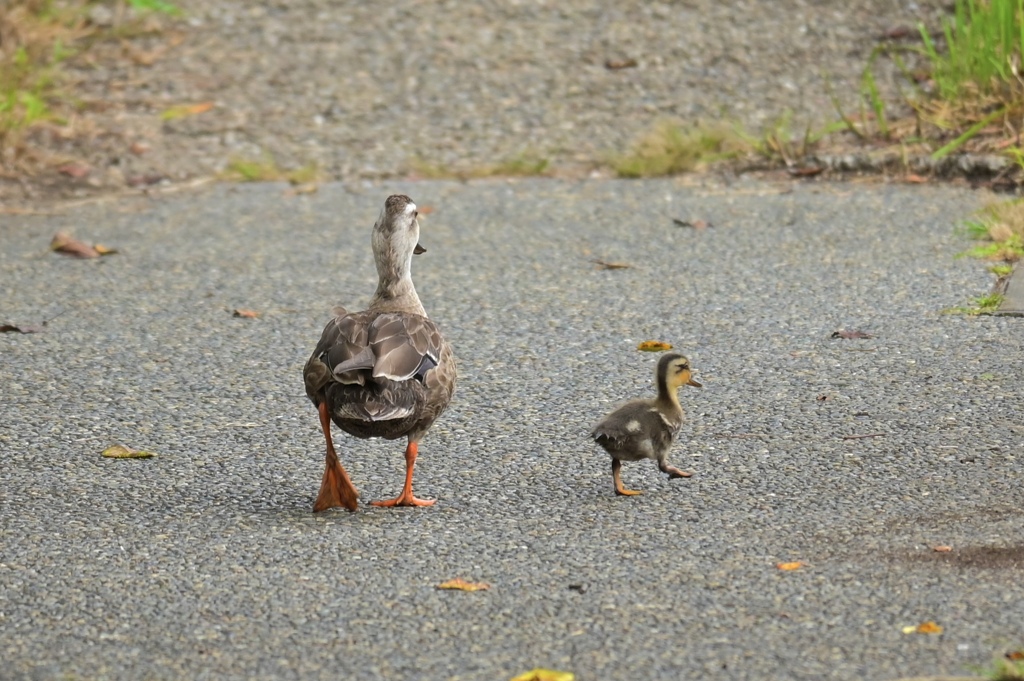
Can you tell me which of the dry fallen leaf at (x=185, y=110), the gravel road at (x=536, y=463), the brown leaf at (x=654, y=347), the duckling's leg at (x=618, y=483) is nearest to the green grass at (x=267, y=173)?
the dry fallen leaf at (x=185, y=110)

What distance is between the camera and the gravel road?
3744mm

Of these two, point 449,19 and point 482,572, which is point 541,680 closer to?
point 482,572

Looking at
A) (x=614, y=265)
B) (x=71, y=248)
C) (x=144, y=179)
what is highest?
(x=614, y=265)

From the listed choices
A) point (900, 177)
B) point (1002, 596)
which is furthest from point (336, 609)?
point (900, 177)

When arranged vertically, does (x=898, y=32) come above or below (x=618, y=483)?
above

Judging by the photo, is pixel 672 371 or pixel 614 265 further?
pixel 614 265

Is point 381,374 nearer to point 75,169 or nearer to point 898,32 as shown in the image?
point 75,169

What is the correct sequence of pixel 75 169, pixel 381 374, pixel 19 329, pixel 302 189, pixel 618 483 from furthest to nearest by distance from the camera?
pixel 75 169 < pixel 302 189 < pixel 19 329 < pixel 618 483 < pixel 381 374

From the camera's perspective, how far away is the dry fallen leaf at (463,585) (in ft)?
13.4

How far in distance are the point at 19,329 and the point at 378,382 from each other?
3305 millimetres

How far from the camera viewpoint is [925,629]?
3635 millimetres

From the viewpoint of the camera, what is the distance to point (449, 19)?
12.8 meters

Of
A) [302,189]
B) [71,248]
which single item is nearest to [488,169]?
[302,189]

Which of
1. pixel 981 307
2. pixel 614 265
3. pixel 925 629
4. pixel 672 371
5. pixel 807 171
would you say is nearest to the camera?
pixel 925 629
